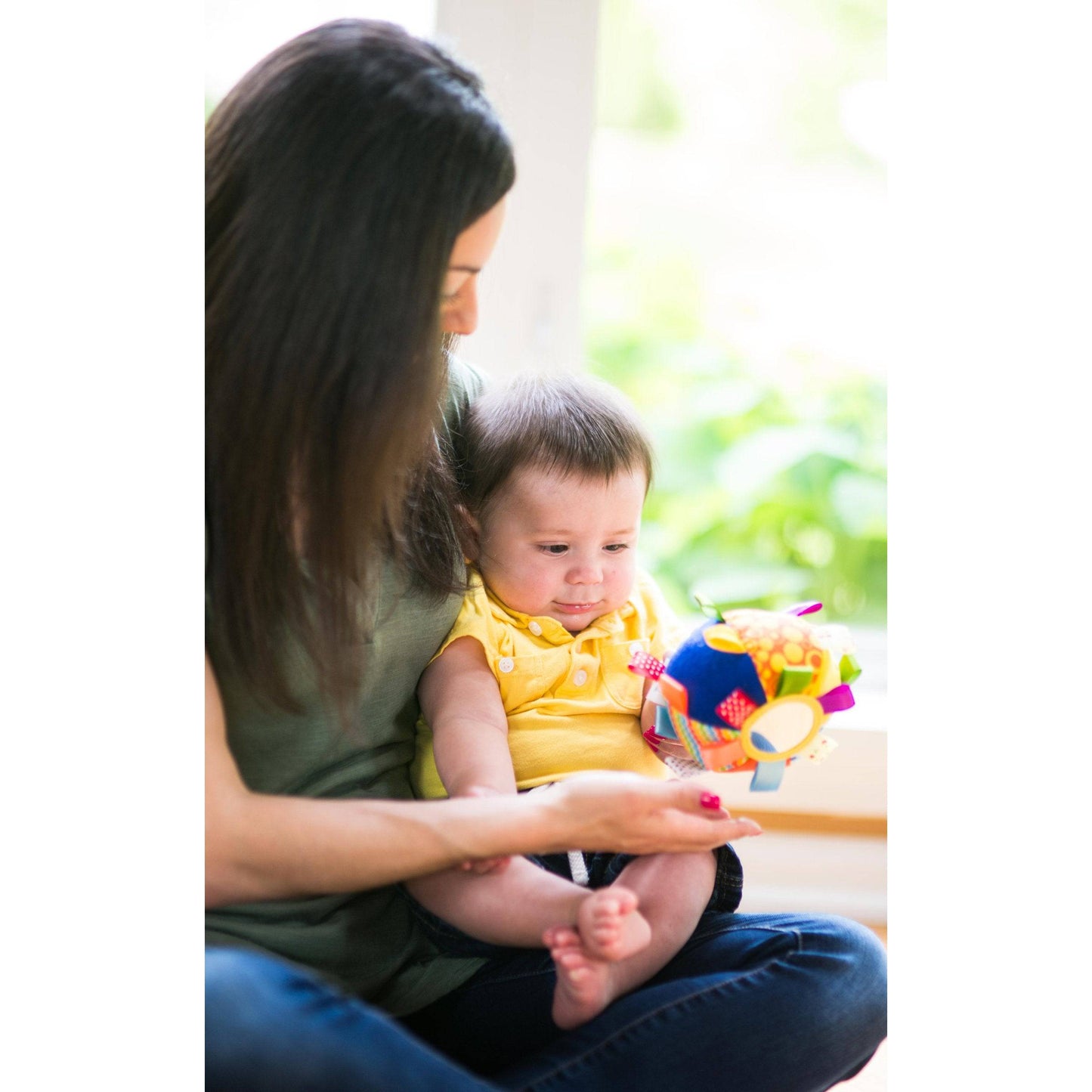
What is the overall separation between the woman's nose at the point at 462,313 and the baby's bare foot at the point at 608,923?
14.7 inches

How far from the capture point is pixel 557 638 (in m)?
0.83

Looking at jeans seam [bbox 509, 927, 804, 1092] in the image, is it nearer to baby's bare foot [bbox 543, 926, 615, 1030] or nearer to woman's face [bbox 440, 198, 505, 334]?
baby's bare foot [bbox 543, 926, 615, 1030]

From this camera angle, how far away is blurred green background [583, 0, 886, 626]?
94 centimetres

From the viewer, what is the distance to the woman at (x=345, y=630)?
667 millimetres

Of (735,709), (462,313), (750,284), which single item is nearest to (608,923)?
(735,709)

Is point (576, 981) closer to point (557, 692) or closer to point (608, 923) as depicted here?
point (608, 923)

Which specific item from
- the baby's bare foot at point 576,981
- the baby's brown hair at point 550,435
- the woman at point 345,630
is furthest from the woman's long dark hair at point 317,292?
the baby's bare foot at point 576,981

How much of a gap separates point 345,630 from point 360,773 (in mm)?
120

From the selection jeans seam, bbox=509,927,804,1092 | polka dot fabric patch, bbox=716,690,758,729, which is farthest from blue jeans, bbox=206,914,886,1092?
polka dot fabric patch, bbox=716,690,758,729

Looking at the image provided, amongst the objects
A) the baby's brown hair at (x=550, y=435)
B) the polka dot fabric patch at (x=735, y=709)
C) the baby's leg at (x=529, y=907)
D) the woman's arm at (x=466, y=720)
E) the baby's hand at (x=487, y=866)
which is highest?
the baby's brown hair at (x=550, y=435)

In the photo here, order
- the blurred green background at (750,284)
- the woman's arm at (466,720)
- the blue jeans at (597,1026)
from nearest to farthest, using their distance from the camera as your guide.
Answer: the blue jeans at (597,1026), the woman's arm at (466,720), the blurred green background at (750,284)

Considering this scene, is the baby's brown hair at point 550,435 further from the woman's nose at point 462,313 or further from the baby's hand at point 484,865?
the baby's hand at point 484,865
